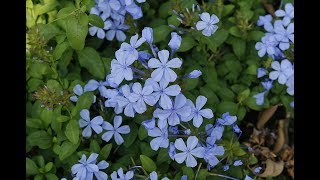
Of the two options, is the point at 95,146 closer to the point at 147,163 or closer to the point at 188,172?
the point at 147,163

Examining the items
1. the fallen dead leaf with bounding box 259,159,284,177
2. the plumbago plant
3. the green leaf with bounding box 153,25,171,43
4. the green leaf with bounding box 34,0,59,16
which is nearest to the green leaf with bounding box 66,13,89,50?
the plumbago plant

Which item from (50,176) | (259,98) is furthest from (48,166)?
(259,98)

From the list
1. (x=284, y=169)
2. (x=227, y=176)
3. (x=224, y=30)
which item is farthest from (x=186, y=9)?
(x=284, y=169)

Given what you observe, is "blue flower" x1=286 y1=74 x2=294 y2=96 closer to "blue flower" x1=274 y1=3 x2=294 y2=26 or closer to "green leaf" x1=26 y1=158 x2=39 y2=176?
"blue flower" x1=274 y1=3 x2=294 y2=26

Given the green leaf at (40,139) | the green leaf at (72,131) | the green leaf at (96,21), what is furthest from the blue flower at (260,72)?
the green leaf at (40,139)

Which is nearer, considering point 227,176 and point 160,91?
point 160,91

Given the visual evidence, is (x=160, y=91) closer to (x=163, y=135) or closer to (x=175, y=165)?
(x=163, y=135)

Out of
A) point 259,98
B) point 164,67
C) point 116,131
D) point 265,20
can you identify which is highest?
point 164,67
